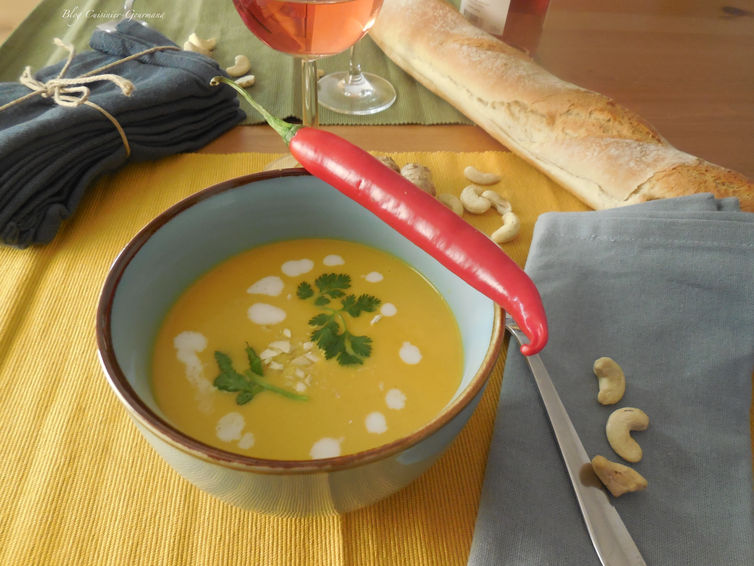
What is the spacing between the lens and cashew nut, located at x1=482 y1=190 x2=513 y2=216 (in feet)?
3.27

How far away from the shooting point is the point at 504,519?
581 mm

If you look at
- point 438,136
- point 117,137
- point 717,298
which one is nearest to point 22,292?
point 117,137

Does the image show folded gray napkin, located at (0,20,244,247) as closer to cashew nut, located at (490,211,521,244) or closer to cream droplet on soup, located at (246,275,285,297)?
cream droplet on soup, located at (246,275,285,297)

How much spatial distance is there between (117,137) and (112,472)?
1.93 feet

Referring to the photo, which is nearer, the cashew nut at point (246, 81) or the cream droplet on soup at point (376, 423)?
the cream droplet on soup at point (376, 423)

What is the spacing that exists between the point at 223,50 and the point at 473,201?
72 centimetres

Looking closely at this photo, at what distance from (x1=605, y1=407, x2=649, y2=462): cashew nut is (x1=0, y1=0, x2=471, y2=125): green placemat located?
73 cm

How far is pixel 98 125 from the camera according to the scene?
0.96 metres

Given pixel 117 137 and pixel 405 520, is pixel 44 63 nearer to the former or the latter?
pixel 117 137

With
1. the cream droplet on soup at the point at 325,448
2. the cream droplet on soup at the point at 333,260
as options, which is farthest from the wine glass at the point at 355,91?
the cream droplet on soup at the point at 325,448

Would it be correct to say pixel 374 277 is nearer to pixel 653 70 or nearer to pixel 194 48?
pixel 194 48

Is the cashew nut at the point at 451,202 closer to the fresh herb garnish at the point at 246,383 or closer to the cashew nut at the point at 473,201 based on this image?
the cashew nut at the point at 473,201

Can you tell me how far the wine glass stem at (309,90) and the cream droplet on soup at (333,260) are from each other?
1.27ft

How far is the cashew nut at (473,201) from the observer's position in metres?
0.98
